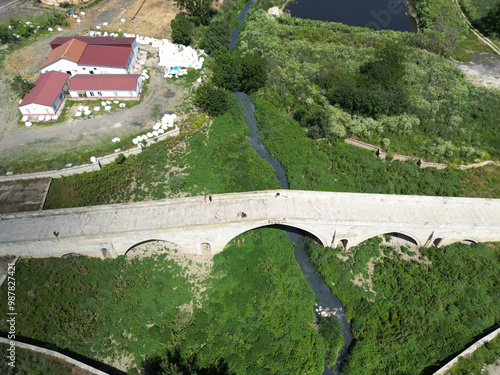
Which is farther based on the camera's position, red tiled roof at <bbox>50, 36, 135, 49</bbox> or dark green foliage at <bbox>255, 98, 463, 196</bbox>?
red tiled roof at <bbox>50, 36, 135, 49</bbox>

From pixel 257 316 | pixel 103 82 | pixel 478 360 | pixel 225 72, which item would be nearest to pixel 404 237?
pixel 478 360

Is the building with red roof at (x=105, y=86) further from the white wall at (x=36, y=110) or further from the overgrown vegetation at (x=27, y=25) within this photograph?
the overgrown vegetation at (x=27, y=25)

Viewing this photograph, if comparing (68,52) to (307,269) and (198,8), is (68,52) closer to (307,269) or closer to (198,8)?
(198,8)

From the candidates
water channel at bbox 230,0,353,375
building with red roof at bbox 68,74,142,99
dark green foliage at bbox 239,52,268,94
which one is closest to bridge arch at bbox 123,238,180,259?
water channel at bbox 230,0,353,375

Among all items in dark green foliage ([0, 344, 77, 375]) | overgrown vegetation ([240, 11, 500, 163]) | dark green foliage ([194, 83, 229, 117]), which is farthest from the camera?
dark green foliage ([194, 83, 229, 117])

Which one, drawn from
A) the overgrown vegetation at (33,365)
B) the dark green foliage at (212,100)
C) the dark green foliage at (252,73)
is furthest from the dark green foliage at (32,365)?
the dark green foliage at (252,73)

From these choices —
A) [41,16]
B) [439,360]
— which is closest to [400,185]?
[439,360]

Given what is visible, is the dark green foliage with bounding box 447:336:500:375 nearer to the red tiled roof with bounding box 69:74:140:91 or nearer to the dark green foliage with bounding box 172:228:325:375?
the dark green foliage with bounding box 172:228:325:375

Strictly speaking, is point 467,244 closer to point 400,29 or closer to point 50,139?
point 50,139
